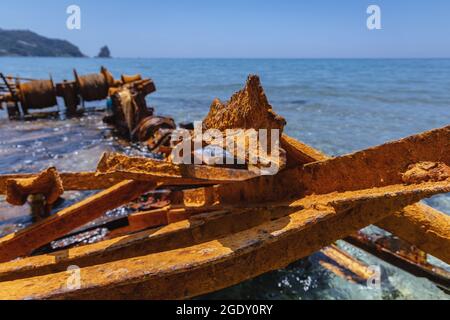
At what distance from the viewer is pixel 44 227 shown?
2717 millimetres

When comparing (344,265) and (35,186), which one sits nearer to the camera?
(35,186)

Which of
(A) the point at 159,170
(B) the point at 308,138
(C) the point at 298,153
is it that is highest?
(C) the point at 298,153

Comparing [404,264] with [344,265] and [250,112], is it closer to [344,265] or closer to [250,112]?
[344,265]

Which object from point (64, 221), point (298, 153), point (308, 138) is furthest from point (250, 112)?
point (308, 138)

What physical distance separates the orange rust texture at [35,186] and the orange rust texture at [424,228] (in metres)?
2.59

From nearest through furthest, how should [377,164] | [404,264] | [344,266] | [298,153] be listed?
[377,164] < [298,153] < [404,264] < [344,266]

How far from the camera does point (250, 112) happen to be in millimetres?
1918

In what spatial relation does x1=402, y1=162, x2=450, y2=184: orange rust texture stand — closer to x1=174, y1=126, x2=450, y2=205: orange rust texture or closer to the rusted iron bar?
x1=174, y1=126, x2=450, y2=205: orange rust texture

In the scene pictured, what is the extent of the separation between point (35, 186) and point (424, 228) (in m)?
3.05


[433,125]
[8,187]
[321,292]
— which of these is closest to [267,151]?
[8,187]

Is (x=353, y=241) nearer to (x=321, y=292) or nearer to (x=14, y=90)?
(x=321, y=292)

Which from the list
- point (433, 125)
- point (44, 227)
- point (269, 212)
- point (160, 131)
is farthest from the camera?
point (433, 125)

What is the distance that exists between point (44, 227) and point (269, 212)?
194 centimetres

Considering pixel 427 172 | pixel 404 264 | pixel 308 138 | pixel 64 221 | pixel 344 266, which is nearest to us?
pixel 427 172
